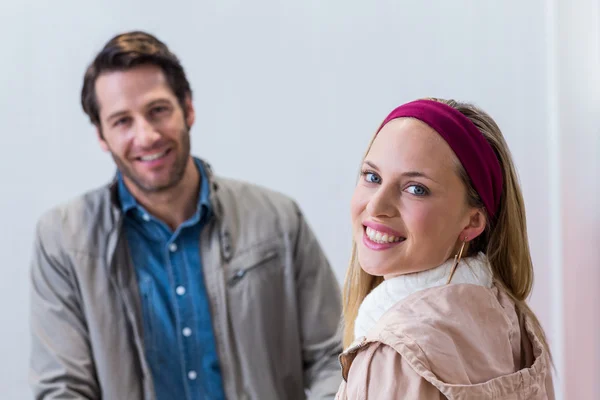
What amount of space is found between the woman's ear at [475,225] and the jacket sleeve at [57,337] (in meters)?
1.55

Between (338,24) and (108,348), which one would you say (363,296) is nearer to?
(108,348)

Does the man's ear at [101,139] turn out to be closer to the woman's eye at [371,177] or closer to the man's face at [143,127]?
the man's face at [143,127]

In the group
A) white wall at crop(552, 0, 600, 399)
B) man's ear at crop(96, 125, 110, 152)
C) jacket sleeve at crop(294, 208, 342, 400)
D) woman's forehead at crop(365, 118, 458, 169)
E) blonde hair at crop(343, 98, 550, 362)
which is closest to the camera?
woman's forehead at crop(365, 118, 458, 169)

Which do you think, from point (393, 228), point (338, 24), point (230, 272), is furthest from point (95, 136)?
point (393, 228)

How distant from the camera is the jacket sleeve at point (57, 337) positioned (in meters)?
2.65

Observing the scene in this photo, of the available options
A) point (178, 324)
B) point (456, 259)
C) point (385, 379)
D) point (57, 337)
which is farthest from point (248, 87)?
point (385, 379)

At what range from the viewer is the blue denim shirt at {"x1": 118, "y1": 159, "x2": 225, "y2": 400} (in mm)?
2695

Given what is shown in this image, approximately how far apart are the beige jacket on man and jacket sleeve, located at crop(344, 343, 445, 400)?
134 centimetres

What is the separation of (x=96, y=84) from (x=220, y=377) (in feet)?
3.65

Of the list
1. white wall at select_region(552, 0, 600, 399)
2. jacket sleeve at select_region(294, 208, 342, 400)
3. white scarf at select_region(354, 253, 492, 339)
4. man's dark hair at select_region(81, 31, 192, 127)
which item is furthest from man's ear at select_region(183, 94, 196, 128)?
white scarf at select_region(354, 253, 492, 339)

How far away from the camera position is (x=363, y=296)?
1.78 m

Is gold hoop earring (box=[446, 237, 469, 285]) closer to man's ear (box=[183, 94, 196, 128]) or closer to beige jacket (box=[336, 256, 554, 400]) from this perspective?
beige jacket (box=[336, 256, 554, 400])

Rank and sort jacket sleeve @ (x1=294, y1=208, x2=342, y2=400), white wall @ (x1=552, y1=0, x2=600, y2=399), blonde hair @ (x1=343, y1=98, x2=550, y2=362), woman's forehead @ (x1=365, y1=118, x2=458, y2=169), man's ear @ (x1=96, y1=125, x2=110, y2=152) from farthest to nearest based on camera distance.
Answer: man's ear @ (x1=96, y1=125, x2=110, y2=152)
jacket sleeve @ (x1=294, y1=208, x2=342, y2=400)
white wall @ (x1=552, y1=0, x2=600, y2=399)
blonde hair @ (x1=343, y1=98, x2=550, y2=362)
woman's forehead @ (x1=365, y1=118, x2=458, y2=169)

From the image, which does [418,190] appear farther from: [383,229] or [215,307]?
[215,307]
